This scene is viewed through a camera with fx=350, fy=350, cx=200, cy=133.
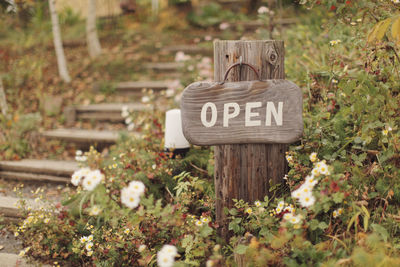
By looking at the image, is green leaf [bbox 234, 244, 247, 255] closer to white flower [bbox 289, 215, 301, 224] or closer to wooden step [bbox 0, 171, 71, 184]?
white flower [bbox 289, 215, 301, 224]

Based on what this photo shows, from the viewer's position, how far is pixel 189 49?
6625 millimetres

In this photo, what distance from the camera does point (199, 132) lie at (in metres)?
2.25

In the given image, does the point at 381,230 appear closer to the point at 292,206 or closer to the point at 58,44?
the point at 292,206

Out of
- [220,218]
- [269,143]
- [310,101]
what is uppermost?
[310,101]

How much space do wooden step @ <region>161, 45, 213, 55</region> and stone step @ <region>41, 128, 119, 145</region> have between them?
8.57 ft

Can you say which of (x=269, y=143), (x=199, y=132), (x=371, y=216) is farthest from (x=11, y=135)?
(x=371, y=216)

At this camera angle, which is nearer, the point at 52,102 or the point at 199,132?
the point at 199,132

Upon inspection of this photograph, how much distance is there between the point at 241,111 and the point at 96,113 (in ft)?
11.4

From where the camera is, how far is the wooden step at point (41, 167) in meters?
4.01

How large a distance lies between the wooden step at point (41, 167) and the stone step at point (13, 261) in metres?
1.35

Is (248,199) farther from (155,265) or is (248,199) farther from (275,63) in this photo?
(275,63)

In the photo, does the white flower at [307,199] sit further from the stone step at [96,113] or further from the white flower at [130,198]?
the stone step at [96,113]

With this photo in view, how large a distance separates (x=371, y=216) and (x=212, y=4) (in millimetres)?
6999

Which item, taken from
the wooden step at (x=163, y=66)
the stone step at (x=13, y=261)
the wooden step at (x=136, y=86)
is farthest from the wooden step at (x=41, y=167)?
the wooden step at (x=163, y=66)
